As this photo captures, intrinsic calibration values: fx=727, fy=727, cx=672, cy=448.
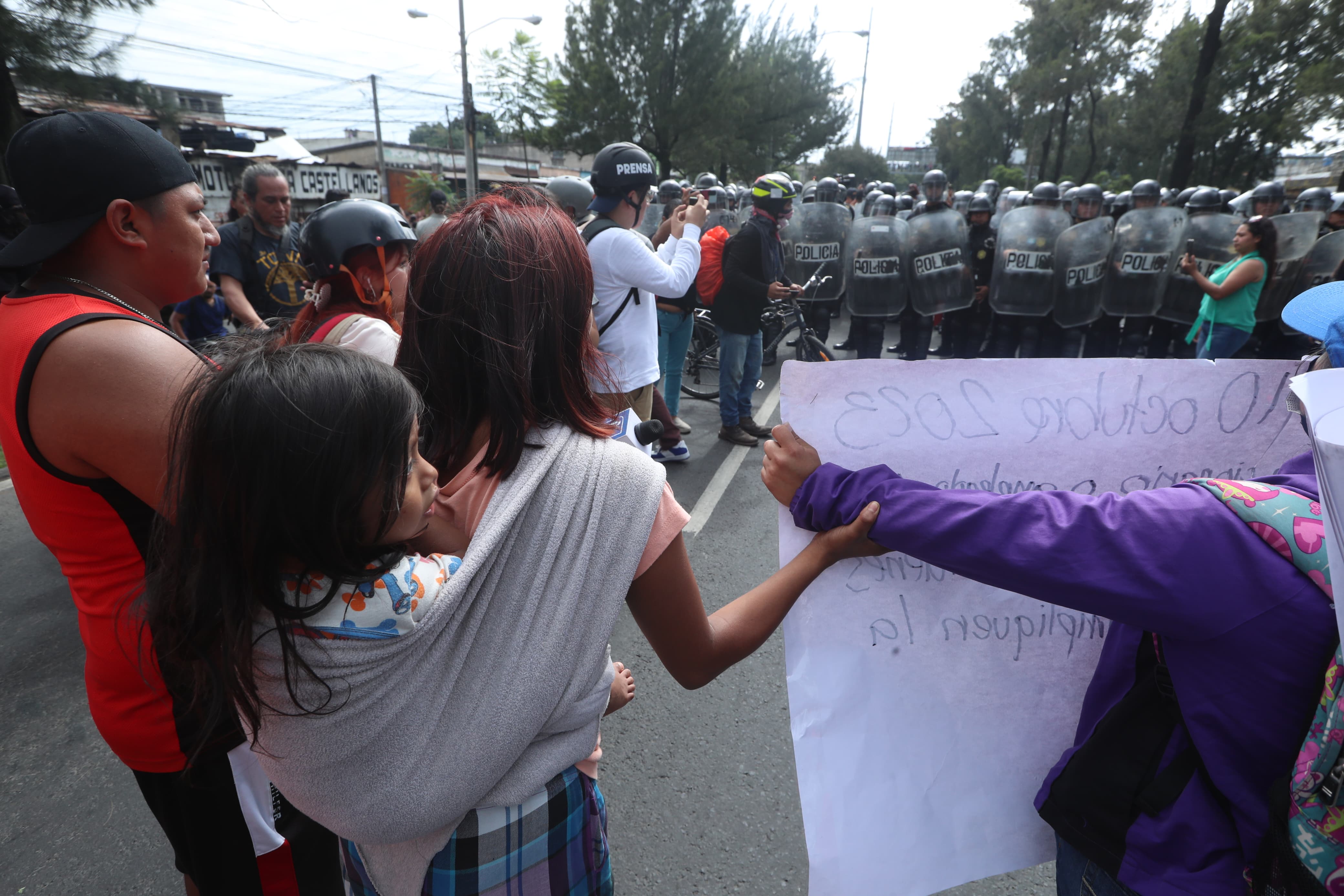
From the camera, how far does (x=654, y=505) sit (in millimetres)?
960

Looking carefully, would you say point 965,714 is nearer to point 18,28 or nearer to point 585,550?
point 585,550

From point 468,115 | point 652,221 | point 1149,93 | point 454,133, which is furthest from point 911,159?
point 652,221

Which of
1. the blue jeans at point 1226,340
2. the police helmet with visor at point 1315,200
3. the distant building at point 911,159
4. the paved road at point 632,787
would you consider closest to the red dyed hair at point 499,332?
the paved road at point 632,787

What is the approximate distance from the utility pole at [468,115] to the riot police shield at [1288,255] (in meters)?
21.6

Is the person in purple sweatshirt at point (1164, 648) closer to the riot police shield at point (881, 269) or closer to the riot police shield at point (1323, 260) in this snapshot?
the riot police shield at point (881, 269)

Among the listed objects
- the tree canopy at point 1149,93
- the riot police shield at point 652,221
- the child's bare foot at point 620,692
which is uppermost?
the tree canopy at point 1149,93

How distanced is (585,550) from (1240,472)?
4.41ft

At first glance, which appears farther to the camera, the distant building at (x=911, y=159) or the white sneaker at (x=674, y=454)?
the distant building at (x=911, y=159)

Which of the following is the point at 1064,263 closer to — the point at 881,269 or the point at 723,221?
the point at 881,269

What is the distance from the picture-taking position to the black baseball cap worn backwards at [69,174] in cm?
119

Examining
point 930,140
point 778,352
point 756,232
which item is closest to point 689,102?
point 778,352

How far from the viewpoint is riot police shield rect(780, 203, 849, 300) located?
796 cm

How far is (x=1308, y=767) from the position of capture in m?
0.84

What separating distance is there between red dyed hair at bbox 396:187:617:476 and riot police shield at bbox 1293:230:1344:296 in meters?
8.97
